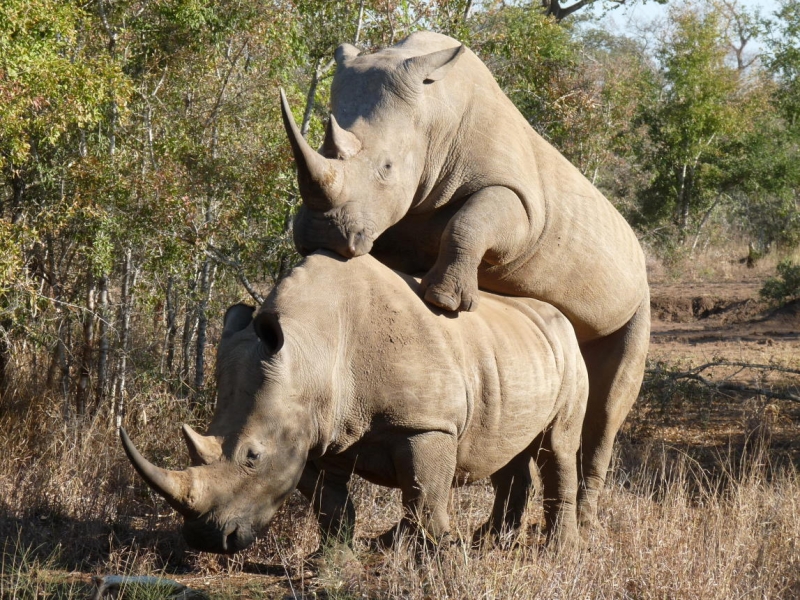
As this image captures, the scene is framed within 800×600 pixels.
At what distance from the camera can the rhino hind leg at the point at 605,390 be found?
6.50m

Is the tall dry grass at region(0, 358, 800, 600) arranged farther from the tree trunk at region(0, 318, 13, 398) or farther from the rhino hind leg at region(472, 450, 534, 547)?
the tree trunk at region(0, 318, 13, 398)

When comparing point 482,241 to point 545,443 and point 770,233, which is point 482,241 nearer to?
point 545,443

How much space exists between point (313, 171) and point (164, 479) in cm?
135

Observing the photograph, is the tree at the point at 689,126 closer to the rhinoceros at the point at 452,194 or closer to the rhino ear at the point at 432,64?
the rhinoceros at the point at 452,194

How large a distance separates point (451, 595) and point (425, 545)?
0.25 m

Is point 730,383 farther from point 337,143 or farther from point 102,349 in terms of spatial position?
point 337,143

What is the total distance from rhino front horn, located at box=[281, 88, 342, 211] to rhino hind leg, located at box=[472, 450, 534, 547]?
6.63 ft

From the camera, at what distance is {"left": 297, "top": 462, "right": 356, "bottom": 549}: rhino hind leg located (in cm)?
A: 514

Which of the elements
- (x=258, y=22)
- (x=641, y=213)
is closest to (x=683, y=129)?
(x=641, y=213)

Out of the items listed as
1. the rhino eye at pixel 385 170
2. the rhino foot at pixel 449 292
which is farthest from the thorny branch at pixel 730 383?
the rhino eye at pixel 385 170

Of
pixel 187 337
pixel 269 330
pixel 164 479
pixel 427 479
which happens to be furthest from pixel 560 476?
pixel 187 337

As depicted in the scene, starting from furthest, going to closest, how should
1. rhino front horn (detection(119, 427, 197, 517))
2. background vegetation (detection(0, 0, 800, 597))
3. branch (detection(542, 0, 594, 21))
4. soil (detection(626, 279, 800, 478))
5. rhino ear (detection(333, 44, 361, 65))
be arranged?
branch (detection(542, 0, 594, 21)), soil (detection(626, 279, 800, 478)), background vegetation (detection(0, 0, 800, 597)), rhino ear (detection(333, 44, 361, 65)), rhino front horn (detection(119, 427, 197, 517))

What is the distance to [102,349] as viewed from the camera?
9.10 meters

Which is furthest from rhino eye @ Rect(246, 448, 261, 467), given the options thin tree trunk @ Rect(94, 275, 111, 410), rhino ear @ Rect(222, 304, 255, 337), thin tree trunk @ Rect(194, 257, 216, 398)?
thin tree trunk @ Rect(94, 275, 111, 410)
